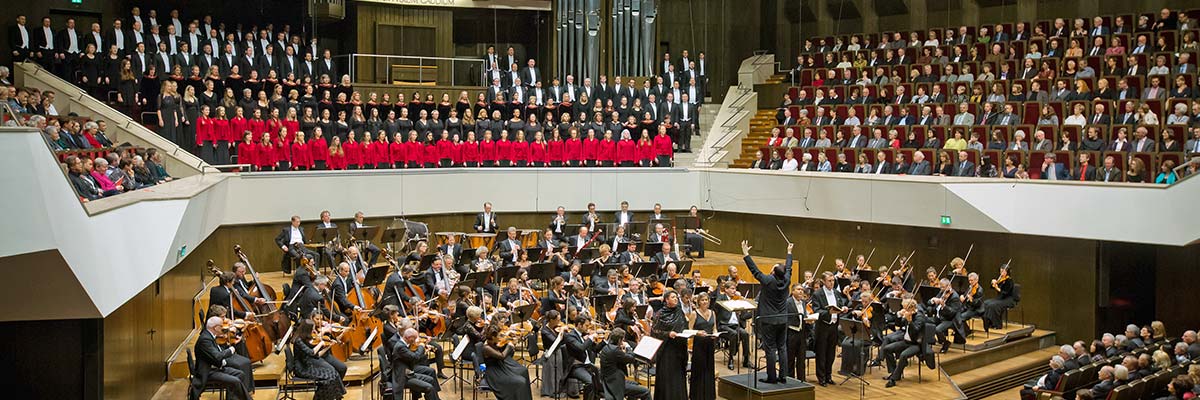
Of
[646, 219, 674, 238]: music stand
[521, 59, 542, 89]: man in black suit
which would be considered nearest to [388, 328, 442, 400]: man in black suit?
[646, 219, 674, 238]: music stand

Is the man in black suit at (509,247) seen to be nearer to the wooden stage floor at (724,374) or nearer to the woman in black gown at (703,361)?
the wooden stage floor at (724,374)

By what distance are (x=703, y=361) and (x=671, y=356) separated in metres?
0.35

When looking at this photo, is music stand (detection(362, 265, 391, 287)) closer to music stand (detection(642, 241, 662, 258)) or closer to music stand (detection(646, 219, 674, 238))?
music stand (detection(642, 241, 662, 258))

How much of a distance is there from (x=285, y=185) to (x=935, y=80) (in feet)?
31.1

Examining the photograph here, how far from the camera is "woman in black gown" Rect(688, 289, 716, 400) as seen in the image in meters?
9.80

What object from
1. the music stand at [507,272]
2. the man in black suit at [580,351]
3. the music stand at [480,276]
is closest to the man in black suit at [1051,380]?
the man in black suit at [580,351]

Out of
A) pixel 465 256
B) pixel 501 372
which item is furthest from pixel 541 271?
pixel 501 372

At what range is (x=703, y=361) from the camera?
990 centimetres

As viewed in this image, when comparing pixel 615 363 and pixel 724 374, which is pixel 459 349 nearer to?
pixel 615 363

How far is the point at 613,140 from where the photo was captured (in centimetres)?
1762

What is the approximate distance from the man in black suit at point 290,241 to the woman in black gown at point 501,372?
5321mm

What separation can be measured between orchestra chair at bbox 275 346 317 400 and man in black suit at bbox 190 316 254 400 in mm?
470

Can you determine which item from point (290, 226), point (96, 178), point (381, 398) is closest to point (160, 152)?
point (290, 226)

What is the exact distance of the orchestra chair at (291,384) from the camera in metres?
9.39
